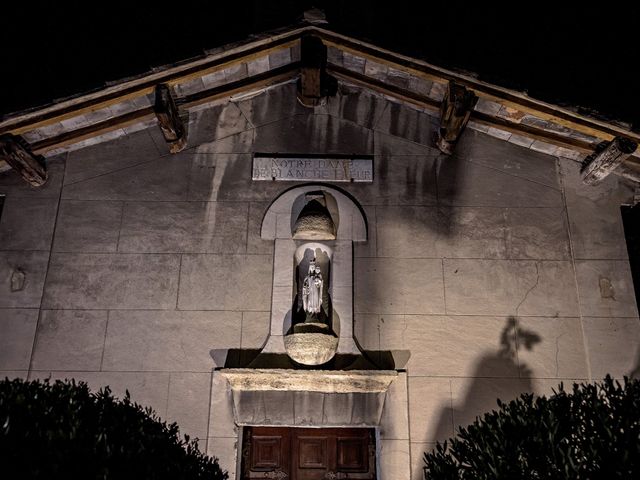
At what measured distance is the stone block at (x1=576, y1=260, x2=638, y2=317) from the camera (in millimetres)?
7535

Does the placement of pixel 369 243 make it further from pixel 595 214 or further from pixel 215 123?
pixel 595 214

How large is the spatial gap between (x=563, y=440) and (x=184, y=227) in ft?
17.7

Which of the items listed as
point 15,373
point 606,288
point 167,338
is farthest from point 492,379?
point 15,373

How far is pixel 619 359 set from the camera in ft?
23.9

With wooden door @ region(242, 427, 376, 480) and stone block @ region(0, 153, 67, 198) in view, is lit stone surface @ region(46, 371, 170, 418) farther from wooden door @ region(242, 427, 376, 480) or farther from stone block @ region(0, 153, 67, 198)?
stone block @ region(0, 153, 67, 198)

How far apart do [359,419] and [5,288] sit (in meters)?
4.86

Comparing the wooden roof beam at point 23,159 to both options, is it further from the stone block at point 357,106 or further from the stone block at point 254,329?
the stone block at point 357,106

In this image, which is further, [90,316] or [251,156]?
[251,156]

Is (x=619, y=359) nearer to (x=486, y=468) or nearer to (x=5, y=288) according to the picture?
(x=486, y=468)

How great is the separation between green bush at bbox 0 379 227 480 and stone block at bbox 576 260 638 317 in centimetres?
535

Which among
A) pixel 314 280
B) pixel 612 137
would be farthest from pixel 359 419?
pixel 612 137

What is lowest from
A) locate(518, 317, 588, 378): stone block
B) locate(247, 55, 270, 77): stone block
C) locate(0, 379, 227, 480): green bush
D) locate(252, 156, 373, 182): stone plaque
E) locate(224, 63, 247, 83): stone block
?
locate(0, 379, 227, 480): green bush

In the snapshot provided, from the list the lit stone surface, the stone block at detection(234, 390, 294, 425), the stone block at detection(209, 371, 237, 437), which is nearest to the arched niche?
the stone block at detection(234, 390, 294, 425)

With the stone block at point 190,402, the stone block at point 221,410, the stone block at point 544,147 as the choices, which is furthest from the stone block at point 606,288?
the stone block at point 190,402
